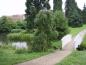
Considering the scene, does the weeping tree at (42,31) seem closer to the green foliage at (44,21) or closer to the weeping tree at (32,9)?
the green foliage at (44,21)

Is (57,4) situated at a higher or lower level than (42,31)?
higher

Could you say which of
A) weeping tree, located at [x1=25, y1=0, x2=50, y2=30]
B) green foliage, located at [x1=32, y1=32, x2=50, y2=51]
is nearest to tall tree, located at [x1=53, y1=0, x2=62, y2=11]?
weeping tree, located at [x1=25, y1=0, x2=50, y2=30]

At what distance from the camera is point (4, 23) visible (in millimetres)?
73750

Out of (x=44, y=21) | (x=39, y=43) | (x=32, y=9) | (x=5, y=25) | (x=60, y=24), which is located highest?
(x=32, y=9)

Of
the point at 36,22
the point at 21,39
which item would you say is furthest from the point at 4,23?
the point at 36,22

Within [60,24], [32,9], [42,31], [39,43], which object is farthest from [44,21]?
[32,9]

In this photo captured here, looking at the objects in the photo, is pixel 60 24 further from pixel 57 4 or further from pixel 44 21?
pixel 57 4

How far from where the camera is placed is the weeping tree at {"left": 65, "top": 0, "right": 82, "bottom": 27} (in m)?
73.8

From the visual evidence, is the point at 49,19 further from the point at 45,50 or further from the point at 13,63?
the point at 13,63

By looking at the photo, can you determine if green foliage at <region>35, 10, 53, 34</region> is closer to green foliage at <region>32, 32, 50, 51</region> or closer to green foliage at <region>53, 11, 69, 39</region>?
green foliage at <region>32, 32, 50, 51</region>

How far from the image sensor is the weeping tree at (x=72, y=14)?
73.8 metres

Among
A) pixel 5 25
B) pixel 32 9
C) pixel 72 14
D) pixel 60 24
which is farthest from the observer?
pixel 72 14

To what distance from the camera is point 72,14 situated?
75500 mm

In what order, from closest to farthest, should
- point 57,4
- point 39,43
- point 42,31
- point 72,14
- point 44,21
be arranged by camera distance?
point 39,43, point 42,31, point 44,21, point 57,4, point 72,14
